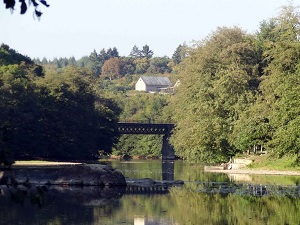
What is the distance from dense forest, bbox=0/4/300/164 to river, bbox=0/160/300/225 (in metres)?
13.2

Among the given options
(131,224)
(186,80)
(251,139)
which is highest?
(186,80)

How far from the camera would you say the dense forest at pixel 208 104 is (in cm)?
6181

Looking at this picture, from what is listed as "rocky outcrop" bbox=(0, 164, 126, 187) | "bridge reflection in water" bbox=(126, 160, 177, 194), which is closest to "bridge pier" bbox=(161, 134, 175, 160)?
"bridge reflection in water" bbox=(126, 160, 177, 194)

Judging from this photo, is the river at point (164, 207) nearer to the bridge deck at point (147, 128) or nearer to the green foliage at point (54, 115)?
the green foliage at point (54, 115)

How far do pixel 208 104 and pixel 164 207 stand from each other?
3833cm

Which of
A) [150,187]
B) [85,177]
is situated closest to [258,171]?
[150,187]

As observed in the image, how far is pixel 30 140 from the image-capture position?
8006 centimetres

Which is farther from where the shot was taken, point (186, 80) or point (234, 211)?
point (186, 80)

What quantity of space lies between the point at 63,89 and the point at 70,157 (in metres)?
8.17

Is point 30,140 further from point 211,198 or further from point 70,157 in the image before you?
point 211,198

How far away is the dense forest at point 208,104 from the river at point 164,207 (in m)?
13.2

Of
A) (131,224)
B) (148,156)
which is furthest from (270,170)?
(148,156)

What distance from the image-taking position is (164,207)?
33188mm

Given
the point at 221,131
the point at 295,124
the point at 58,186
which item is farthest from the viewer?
the point at 221,131
